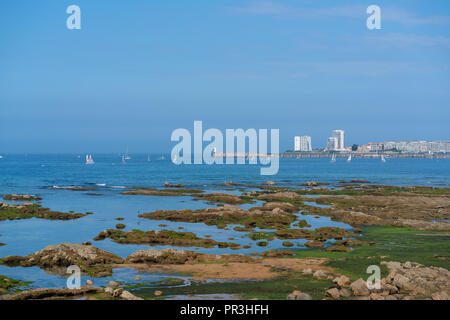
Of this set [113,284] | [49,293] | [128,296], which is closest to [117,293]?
[128,296]

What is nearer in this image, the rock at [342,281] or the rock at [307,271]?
the rock at [342,281]

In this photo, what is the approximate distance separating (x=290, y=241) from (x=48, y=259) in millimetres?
18062

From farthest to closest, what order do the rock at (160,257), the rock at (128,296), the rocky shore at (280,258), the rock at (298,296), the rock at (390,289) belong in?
1. the rock at (160,257)
2. the rocky shore at (280,258)
3. the rock at (390,289)
4. the rock at (128,296)
5. the rock at (298,296)

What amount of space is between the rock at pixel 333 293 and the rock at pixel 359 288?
91 centimetres

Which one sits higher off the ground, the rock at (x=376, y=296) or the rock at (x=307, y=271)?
the rock at (x=376, y=296)

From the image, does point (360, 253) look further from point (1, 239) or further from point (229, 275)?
point (1, 239)

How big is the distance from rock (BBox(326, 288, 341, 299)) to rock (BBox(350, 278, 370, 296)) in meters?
0.91

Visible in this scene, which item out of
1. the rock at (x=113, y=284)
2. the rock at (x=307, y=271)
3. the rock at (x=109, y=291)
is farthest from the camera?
the rock at (x=307, y=271)

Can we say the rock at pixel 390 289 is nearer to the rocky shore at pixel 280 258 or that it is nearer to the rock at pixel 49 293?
the rocky shore at pixel 280 258

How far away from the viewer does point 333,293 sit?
20172mm

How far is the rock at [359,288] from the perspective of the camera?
20.4 m

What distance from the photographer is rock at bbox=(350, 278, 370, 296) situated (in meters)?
20.4

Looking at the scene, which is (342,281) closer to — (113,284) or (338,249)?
(338,249)

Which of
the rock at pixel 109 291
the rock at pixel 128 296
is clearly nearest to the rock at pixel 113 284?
the rock at pixel 109 291
